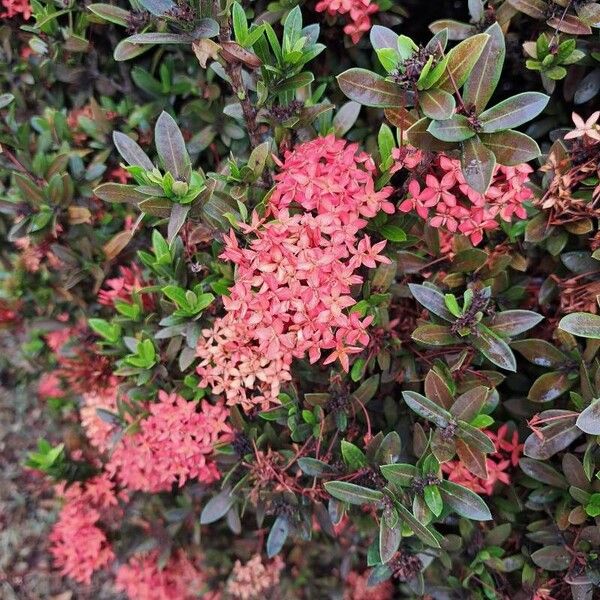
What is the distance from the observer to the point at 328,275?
1.45 meters

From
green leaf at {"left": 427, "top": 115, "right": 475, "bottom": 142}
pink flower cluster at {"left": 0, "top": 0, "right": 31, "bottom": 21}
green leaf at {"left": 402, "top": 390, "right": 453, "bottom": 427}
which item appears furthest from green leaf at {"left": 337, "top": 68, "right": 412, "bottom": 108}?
pink flower cluster at {"left": 0, "top": 0, "right": 31, "bottom": 21}

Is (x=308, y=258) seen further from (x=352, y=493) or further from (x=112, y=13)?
(x=112, y=13)

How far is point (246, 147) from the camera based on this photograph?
2197 millimetres

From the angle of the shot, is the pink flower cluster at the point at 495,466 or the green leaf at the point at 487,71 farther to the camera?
the pink flower cluster at the point at 495,466

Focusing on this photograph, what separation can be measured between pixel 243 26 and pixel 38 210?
1085 millimetres

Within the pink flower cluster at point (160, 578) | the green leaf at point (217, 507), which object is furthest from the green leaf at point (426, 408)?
the pink flower cluster at point (160, 578)

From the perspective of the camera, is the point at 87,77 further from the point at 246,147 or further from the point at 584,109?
the point at 584,109

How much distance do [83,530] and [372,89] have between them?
6.54ft

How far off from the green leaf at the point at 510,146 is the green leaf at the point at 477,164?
0.04 m

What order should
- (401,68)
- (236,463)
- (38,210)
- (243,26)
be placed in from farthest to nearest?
(38,210)
(236,463)
(243,26)
(401,68)

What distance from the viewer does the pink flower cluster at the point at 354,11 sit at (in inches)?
72.2

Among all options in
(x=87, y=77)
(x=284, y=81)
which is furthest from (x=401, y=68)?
(x=87, y=77)

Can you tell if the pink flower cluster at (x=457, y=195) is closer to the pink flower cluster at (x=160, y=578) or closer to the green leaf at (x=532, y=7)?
the green leaf at (x=532, y=7)

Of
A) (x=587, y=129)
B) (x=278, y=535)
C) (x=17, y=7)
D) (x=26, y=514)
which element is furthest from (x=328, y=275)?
(x=26, y=514)
